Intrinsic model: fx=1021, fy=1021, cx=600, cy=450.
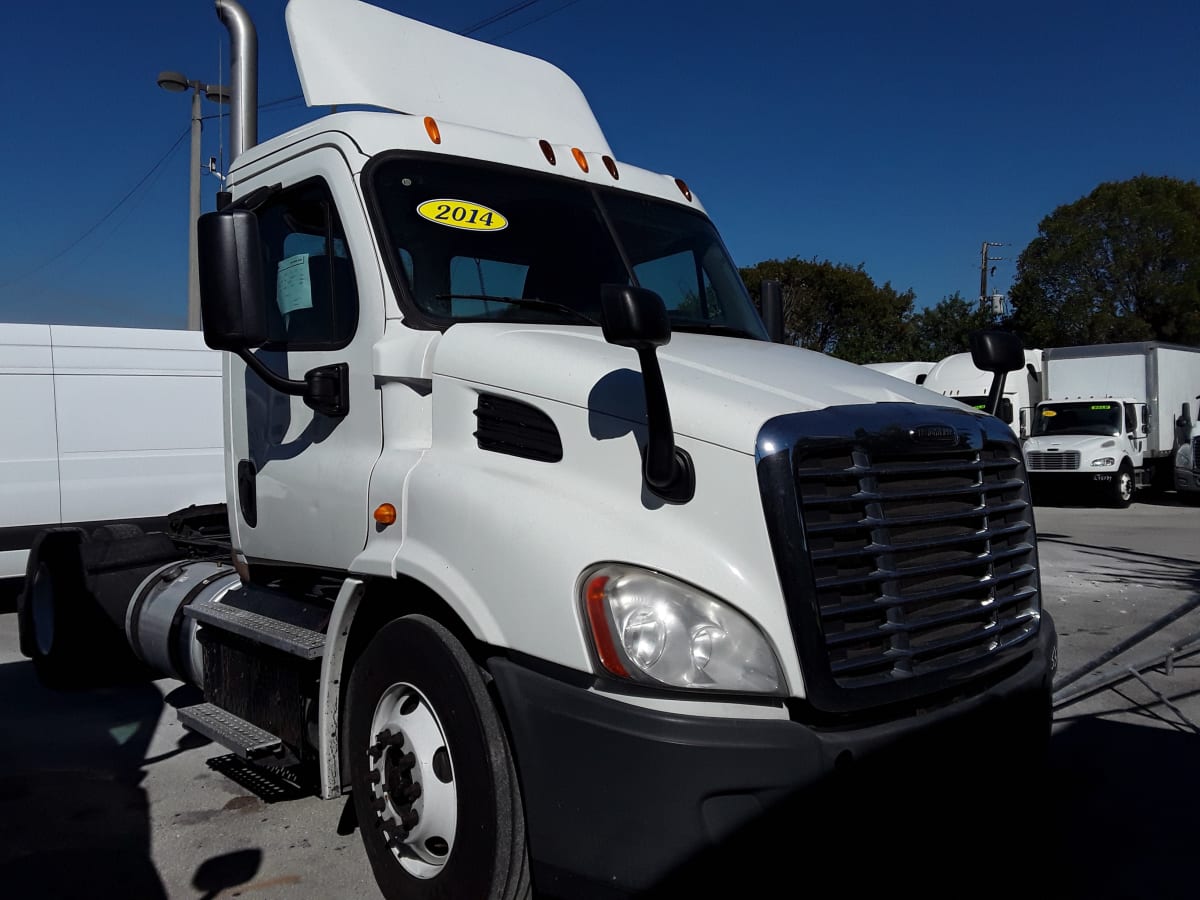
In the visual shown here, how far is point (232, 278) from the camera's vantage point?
3357 millimetres

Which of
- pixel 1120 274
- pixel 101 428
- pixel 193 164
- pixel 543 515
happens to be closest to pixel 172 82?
pixel 193 164

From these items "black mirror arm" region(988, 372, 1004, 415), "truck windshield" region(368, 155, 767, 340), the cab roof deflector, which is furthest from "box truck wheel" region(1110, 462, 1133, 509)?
"truck windshield" region(368, 155, 767, 340)

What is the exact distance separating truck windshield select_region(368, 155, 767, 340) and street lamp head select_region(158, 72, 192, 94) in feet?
56.8

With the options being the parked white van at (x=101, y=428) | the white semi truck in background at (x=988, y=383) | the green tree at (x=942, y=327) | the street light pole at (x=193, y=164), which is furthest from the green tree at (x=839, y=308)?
the parked white van at (x=101, y=428)

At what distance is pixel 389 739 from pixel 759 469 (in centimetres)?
151

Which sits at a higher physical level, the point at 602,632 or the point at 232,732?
the point at 602,632

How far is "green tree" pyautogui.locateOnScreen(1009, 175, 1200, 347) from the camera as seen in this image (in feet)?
98.1

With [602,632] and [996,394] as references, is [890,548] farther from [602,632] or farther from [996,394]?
[996,394]

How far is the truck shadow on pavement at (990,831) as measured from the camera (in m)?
2.49

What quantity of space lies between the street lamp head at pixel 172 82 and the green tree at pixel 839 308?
936 inches

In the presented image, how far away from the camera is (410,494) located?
3230 millimetres

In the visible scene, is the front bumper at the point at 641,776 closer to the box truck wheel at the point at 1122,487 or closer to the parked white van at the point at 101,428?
the parked white van at the point at 101,428

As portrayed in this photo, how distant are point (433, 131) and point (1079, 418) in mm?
20422

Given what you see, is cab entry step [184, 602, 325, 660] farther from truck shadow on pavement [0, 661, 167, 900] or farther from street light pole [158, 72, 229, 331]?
street light pole [158, 72, 229, 331]
